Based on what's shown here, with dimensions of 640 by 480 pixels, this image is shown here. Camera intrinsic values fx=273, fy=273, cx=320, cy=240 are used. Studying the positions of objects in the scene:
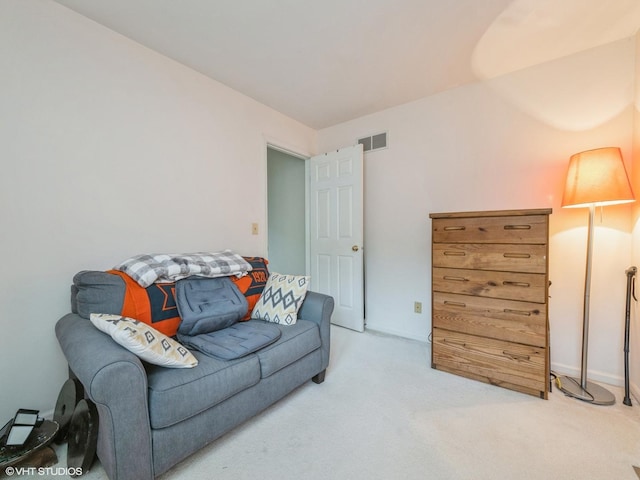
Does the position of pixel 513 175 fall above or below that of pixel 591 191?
above

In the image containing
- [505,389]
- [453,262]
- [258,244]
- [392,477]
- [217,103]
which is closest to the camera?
[392,477]

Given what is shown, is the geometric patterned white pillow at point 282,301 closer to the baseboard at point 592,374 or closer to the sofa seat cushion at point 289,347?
the sofa seat cushion at point 289,347

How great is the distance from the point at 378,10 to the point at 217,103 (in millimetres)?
1454

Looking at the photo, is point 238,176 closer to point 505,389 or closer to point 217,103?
point 217,103

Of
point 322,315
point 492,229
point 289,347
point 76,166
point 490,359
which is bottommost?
point 490,359

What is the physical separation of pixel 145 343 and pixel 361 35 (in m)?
2.16

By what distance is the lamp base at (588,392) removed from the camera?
1716 millimetres

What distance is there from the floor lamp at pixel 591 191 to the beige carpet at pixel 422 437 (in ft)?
0.35

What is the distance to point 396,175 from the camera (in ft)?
9.39

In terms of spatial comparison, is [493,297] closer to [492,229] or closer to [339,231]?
[492,229]

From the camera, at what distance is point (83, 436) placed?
115cm

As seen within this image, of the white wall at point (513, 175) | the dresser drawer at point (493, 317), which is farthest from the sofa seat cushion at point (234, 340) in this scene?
the white wall at point (513, 175)

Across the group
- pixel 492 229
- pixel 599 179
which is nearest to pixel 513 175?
pixel 599 179

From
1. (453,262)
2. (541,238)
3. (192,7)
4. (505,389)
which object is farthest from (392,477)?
(192,7)
